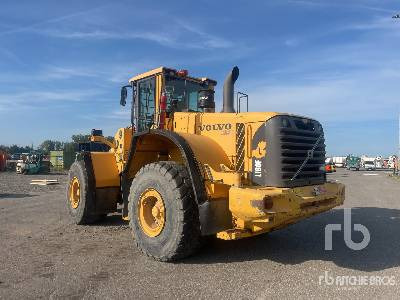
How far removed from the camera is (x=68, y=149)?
147ft

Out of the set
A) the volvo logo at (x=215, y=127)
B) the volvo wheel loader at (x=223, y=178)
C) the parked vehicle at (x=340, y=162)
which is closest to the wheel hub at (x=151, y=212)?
the volvo wheel loader at (x=223, y=178)

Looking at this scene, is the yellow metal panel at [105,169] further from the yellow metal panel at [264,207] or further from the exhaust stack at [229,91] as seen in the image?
the yellow metal panel at [264,207]

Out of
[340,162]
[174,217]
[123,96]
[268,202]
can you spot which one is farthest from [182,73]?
[340,162]

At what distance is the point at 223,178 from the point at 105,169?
3.64 metres

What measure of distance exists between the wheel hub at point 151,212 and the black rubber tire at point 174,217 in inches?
3.6

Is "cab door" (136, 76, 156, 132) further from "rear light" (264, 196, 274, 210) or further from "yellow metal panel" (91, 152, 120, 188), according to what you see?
"rear light" (264, 196, 274, 210)

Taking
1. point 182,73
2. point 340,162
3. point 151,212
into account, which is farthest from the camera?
point 340,162

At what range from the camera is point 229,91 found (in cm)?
693

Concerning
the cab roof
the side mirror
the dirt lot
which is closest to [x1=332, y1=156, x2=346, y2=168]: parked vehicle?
the dirt lot

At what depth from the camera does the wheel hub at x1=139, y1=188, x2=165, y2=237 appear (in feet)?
19.6

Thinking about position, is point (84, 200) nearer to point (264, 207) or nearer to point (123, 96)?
point (123, 96)

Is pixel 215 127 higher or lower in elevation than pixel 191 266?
higher

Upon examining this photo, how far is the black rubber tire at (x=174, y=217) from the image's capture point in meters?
5.58

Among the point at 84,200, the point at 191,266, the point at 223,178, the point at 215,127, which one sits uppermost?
the point at 215,127
